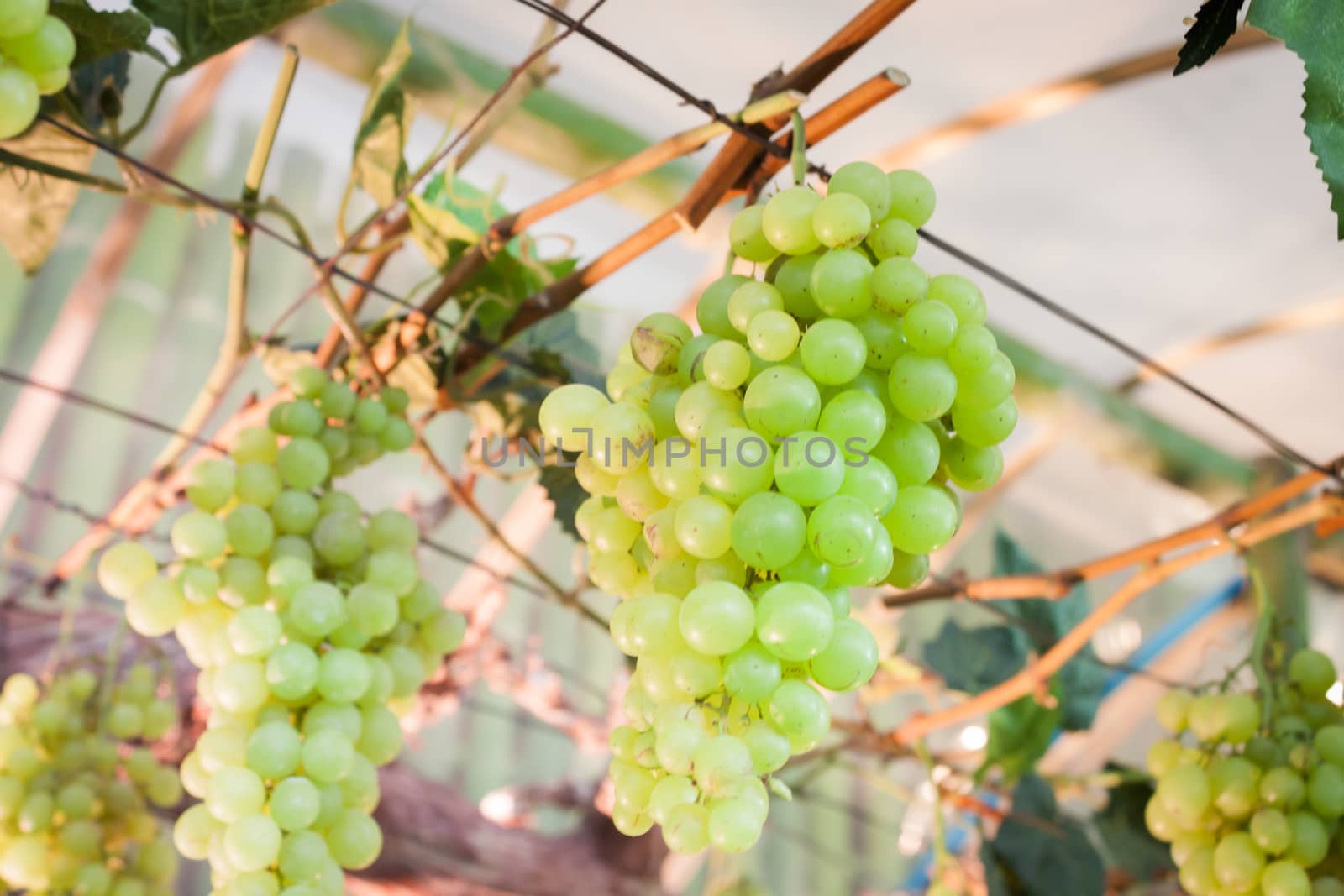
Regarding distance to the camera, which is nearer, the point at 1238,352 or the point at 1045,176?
the point at 1045,176

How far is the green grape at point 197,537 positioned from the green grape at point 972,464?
47 cm

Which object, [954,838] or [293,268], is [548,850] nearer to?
[954,838]

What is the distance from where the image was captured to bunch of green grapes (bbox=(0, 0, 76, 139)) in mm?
469

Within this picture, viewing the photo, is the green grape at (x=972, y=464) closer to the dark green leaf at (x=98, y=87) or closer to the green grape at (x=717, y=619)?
the green grape at (x=717, y=619)

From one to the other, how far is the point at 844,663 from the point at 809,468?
79 millimetres

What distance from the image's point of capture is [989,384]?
0.45m

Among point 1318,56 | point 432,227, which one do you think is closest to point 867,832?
point 432,227

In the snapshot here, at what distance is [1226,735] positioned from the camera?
79cm

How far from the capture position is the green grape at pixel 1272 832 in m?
0.72

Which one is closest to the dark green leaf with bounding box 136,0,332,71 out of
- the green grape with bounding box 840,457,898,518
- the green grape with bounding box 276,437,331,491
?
the green grape with bounding box 276,437,331,491

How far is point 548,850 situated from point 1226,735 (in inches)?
37.3

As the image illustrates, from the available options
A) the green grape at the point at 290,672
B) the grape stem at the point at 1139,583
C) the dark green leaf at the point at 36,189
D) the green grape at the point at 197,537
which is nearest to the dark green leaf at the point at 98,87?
the dark green leaf at the point at 36,189

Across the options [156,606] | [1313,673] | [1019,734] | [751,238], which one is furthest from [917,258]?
[156,606]

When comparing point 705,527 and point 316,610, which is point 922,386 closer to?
point 705,527
